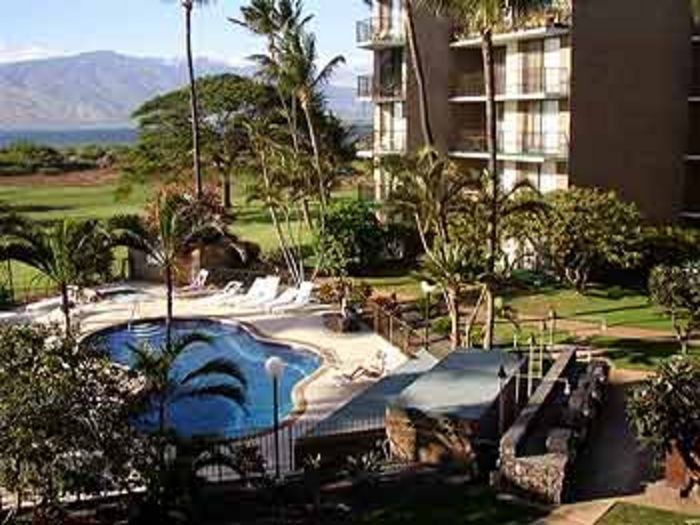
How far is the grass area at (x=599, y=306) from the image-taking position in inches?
1101

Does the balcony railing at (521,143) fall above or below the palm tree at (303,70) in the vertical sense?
below

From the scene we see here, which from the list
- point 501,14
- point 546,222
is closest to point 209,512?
point 501,14

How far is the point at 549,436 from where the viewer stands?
15.5 m

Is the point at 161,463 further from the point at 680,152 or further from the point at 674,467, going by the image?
the point at 680,152

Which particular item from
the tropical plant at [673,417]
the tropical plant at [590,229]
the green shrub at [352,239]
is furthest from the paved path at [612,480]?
the green shrub at [352,239]

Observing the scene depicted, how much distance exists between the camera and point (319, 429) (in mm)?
16719

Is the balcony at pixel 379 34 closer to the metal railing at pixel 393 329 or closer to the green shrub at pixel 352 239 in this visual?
the green shrub at pixel 352 239

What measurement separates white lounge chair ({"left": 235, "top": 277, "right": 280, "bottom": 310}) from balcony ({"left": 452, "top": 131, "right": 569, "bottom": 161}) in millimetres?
11355

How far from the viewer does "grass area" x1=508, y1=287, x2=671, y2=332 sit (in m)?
28.0

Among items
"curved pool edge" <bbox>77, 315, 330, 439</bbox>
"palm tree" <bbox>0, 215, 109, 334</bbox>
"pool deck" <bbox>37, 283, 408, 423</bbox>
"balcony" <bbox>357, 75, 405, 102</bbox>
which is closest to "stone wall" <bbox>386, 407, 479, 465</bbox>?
"curved pool edge" <bbox>77, 315, 330, 439</bbox>

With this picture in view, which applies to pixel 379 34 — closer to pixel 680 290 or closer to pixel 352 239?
pixel 352 239

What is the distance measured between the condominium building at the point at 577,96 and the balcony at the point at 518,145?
0.19ft

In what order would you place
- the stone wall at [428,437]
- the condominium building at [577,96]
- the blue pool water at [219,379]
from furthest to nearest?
the condominium building at [577,96] < the blue pool water at [219,379] < the stone wall at [428,437]

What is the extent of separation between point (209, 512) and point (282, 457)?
3410 millimetres
